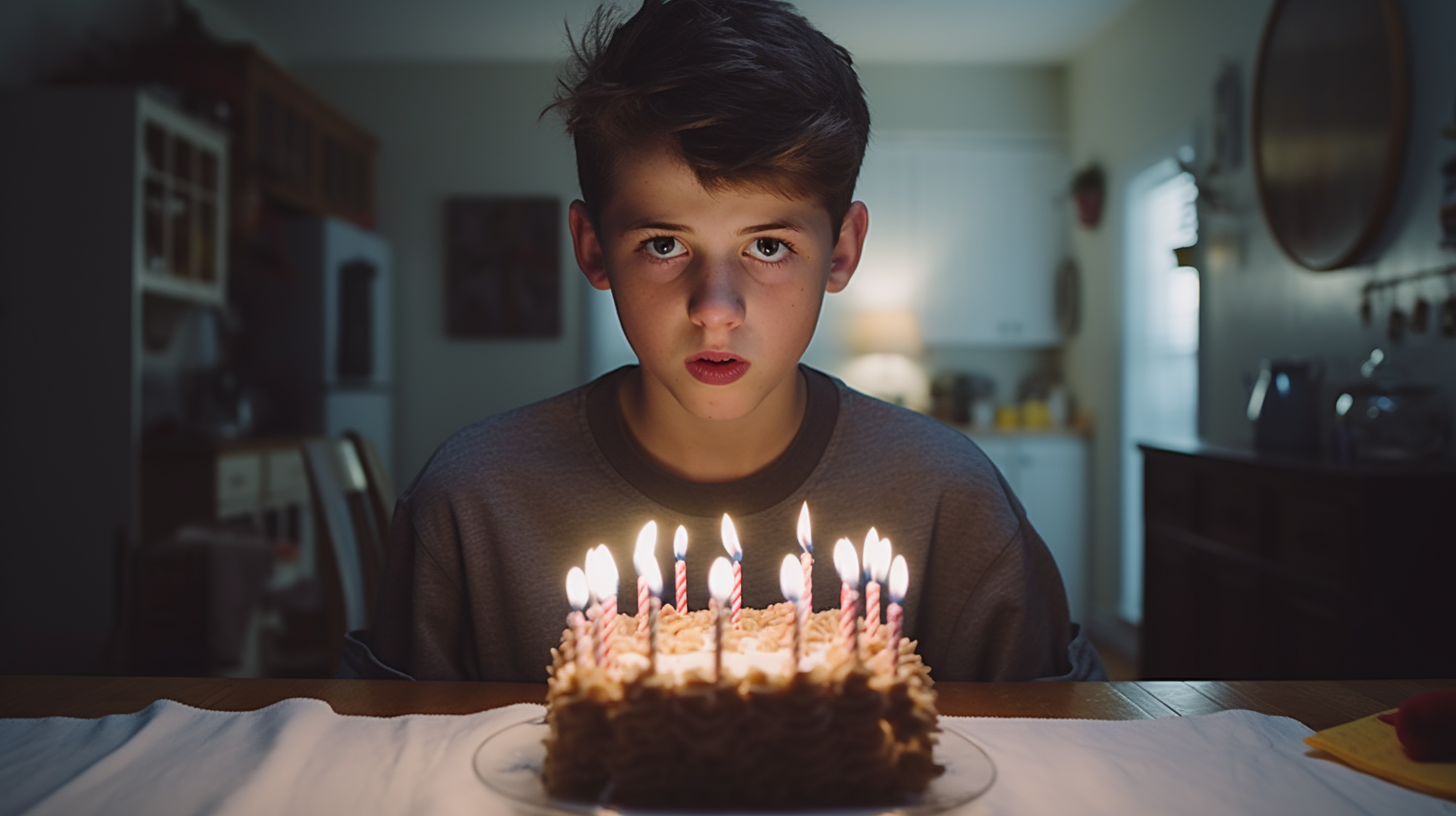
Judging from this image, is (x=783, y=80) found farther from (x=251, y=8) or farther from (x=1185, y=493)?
(x=251, y=8)

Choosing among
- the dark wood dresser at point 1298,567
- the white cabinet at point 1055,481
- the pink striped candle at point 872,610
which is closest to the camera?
the pink striped candle at point 872,610

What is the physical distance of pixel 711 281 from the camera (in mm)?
918

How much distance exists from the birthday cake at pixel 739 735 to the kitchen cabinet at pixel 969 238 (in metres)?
5.30

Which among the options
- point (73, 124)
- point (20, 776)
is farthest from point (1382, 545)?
point (73, 124)

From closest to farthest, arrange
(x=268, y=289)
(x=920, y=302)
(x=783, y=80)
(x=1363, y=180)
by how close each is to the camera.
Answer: (x=783, y=80) < (x=1363, y=180) < (x=268, y=289) < (x=920, y=302)

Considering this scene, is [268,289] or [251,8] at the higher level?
[251,8]

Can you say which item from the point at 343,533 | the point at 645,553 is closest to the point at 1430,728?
the point at 645,553

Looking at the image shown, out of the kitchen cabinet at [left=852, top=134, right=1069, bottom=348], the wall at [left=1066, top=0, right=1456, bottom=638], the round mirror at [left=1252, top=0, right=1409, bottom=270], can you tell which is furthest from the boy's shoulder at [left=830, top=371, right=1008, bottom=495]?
the kitchen cabinet at [left=852, top=134, right=1069, bottom=348]

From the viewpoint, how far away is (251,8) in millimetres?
5051

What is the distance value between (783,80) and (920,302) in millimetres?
4934

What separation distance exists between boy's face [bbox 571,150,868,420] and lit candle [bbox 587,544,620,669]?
31 centimetres

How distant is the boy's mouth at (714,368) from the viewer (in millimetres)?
950

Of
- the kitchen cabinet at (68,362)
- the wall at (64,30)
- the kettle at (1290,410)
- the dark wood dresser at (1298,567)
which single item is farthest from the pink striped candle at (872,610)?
the wall at (64,30)

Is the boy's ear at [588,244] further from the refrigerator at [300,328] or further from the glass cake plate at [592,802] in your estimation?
the refrigerator at [300,328]
